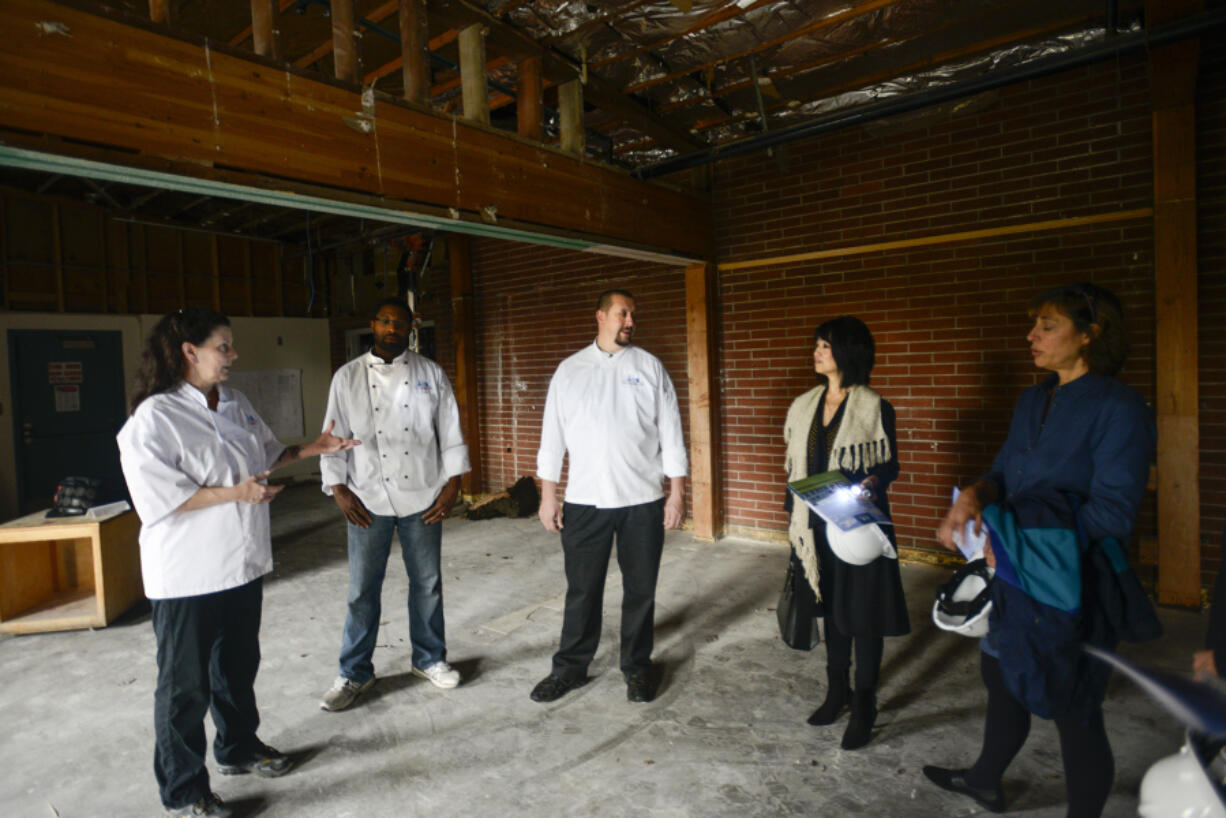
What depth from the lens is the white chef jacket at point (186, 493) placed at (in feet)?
6.12

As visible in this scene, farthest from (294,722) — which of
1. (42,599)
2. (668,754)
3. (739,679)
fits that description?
(42,599)

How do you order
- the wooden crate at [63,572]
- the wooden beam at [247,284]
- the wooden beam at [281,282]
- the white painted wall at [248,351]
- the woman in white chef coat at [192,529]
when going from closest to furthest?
the woman in white chef coat at [192,529] → the wooden crate at [63,572] → the white painted wall at [248,351] → the wooden beam at [247,284] → the wooden beam at [281,282]

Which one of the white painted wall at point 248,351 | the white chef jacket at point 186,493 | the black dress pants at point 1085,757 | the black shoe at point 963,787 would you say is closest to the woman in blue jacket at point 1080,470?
the black dress pants at point 1085,757

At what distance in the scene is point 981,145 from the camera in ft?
12.8

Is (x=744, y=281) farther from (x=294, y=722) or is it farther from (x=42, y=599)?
(x=42, y=599)

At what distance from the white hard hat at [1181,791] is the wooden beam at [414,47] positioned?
320 cm

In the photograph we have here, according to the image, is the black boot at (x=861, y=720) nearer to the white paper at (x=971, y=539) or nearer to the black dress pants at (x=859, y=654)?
the black dress pants at (x=859, y=654)

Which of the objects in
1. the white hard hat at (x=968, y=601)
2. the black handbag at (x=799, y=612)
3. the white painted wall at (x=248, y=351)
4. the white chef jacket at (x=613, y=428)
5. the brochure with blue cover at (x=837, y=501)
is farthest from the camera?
the white painted wall at (x=248, y=351)

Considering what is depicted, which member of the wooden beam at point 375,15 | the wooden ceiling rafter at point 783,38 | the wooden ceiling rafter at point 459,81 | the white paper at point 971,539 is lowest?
the white paper at point 971,539

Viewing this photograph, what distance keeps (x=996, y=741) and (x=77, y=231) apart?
32.2ft

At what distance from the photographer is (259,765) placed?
2258mm

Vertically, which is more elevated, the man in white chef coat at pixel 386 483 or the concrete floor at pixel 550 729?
the man in white chef coat at pixel 386 483

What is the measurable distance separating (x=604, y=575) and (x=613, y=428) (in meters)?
0.66

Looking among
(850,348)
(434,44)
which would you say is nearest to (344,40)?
(434,44)
